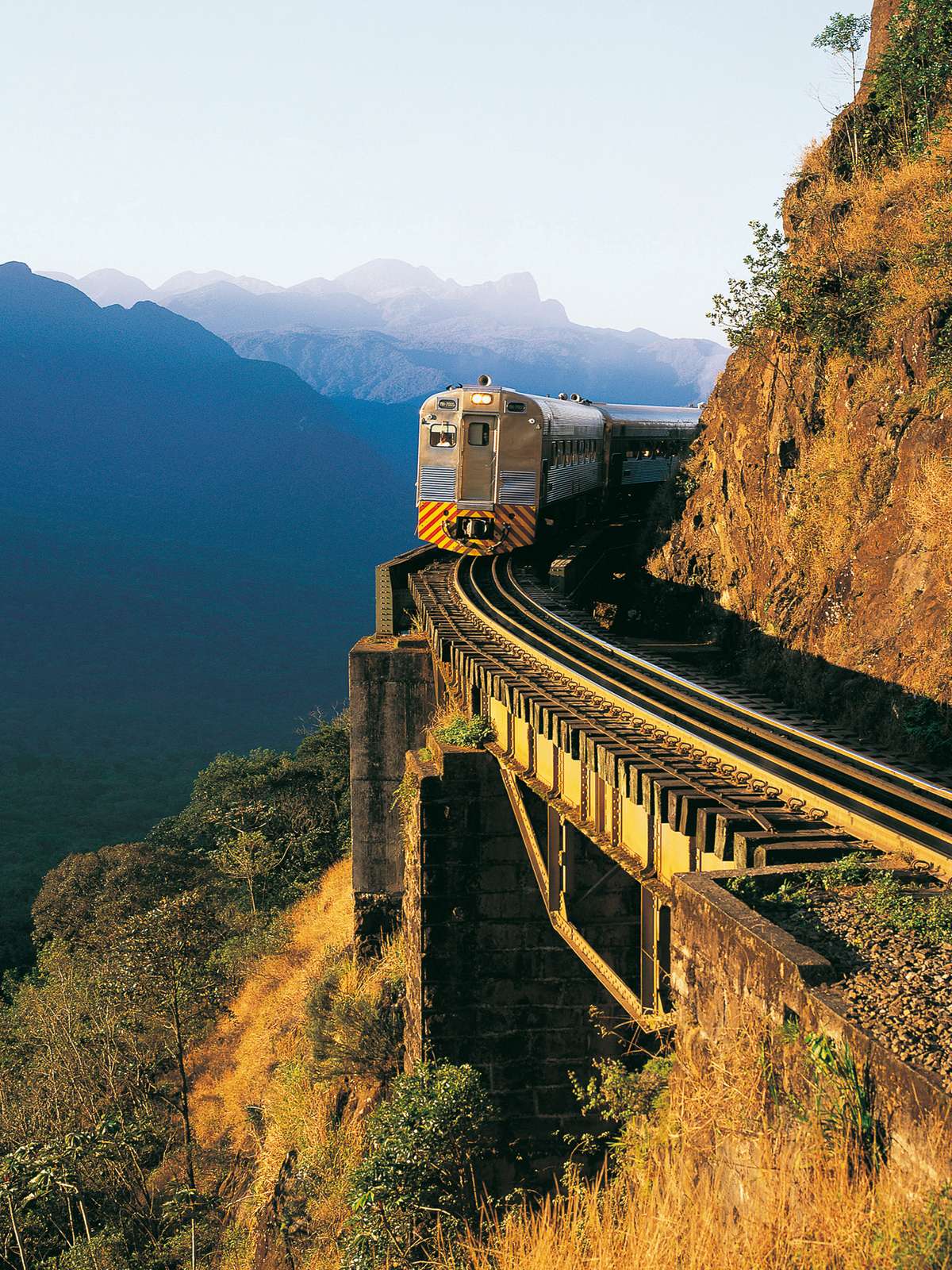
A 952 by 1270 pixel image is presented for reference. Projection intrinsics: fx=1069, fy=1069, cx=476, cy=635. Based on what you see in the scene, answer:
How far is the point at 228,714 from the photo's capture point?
10712 cm

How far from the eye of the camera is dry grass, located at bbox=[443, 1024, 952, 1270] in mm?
4137

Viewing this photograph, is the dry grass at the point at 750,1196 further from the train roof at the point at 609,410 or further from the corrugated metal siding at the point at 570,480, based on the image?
the corrugated metal siding at the point at 570,480

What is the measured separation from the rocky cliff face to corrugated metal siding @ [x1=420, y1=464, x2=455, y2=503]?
529 centimetres

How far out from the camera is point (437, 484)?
23703 millimetres

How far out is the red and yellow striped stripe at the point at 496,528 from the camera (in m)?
23.6

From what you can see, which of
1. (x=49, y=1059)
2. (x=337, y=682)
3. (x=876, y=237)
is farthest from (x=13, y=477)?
(x=876, y=237)

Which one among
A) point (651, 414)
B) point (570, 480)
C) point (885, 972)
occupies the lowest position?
point (885, 972)

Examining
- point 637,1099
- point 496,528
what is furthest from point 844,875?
point 496,528

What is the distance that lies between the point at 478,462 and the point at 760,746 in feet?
47.4

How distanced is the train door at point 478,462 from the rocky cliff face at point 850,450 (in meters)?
4.57

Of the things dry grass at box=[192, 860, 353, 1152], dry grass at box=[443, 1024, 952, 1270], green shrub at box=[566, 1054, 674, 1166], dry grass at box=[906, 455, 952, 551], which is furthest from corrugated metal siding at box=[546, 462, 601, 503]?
dry grass at box=[443, 1024, 952, 1270]

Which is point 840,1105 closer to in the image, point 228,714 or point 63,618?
point 228,714

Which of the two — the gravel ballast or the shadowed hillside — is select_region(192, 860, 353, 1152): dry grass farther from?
A: the shadowed hillside

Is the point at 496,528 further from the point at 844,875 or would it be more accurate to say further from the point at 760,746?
the point at 844,875
